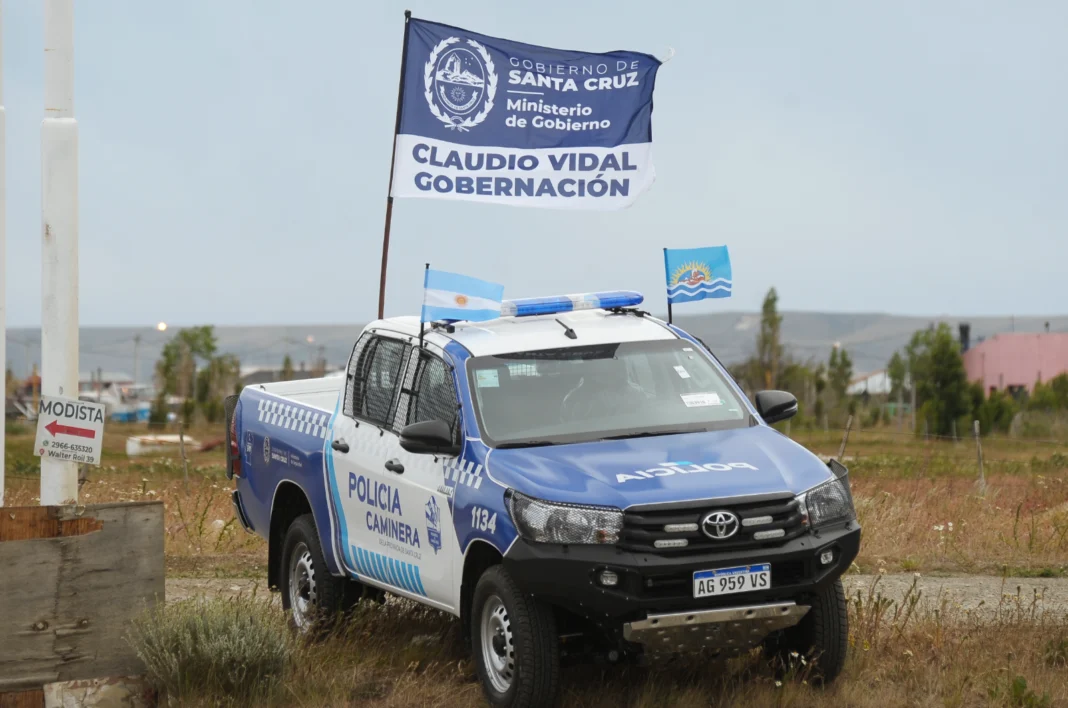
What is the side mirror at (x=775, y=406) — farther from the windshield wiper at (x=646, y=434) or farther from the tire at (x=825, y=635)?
the tire at (x=825, y=635)

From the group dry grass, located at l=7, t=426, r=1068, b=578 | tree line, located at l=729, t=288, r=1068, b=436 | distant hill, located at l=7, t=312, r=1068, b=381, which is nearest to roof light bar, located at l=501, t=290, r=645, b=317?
dry grass, located at l=7, t=426, r=1068, b=578

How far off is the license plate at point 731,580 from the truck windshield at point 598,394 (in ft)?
4.02

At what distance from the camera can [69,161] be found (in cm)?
997

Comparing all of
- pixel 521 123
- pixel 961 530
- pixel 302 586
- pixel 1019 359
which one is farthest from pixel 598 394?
pixel 1019 359

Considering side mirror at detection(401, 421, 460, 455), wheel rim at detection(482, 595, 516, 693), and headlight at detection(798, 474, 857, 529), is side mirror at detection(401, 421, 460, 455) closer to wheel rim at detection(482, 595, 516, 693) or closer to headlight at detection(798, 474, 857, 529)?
wheel rim at detection(482, 595, 516, 693)

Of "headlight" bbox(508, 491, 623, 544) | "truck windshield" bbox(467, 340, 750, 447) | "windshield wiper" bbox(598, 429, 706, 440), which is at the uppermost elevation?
"truck windshield" bbox(467, 340, 750, 447)

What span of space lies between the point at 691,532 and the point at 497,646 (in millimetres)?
1231

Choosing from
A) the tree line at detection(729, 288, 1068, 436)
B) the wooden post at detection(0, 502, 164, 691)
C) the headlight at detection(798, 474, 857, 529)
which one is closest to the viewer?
the headlight at detection(798, 474, 857, 529)

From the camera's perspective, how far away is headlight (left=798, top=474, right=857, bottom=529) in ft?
23.6

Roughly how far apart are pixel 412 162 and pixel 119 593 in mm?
5742

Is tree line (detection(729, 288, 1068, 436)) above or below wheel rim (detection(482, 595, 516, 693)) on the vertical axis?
below

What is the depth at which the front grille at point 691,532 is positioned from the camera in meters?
6.87

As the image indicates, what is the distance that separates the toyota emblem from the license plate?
0.16 meters

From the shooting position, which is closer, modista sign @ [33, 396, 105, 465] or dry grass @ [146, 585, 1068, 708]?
dry grass @ [146, 585, 1068, 708]
